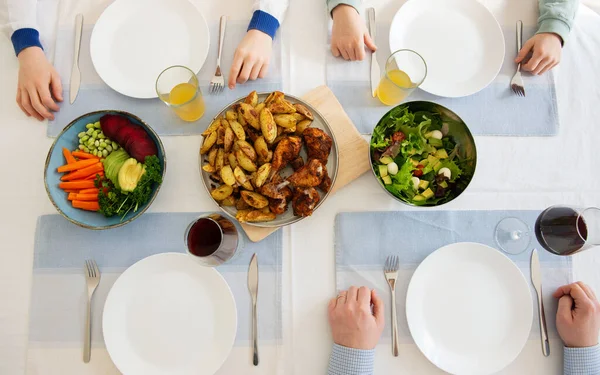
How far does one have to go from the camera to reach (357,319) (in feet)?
3.56

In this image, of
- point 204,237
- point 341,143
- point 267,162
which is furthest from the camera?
point 341,143

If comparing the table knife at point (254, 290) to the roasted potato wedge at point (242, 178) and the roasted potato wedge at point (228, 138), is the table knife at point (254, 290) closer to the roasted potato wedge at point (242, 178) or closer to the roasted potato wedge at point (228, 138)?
the roasted potato wedge at point (242, 178)

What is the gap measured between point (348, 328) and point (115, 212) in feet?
2.43

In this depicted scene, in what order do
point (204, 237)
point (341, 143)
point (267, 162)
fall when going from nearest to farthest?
point (204, 237), point (267, 162), point (341, 143)

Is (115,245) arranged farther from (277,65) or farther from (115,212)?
(277,65)

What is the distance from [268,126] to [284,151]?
8 cm

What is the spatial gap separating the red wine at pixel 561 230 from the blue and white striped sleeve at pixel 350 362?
2.01ft

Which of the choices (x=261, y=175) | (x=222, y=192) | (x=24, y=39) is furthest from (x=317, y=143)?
(x=24, y=39)

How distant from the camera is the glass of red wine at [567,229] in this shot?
1.05 meters

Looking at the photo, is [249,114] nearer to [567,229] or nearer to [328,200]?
[328,200]

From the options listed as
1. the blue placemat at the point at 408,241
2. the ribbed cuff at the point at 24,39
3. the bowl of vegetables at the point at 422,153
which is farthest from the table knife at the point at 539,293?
the ribbed cuff at the point at 24,39

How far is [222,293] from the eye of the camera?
1.12 metres

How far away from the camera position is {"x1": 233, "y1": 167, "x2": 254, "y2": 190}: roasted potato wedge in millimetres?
1085

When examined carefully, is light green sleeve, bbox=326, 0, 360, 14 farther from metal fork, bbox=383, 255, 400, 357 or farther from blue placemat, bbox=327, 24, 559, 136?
metal fork, bbox=383, 255, 400, 357
